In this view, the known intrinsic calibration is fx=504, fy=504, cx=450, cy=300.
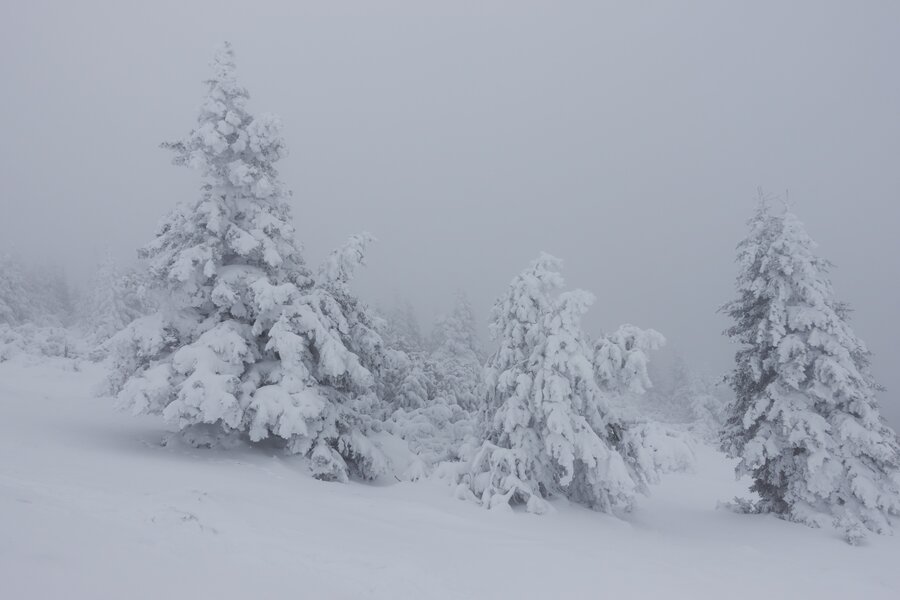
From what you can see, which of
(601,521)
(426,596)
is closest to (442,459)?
(601,521)

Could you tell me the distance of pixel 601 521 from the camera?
505 inches

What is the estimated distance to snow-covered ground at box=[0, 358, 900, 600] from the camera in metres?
4.46

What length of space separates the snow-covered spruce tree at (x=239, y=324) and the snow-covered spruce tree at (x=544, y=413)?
3.50 m

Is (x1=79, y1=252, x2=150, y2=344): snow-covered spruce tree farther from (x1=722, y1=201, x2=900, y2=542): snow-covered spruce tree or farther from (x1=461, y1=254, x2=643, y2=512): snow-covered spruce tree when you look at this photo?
(x1=722, y1=201, x2=900, y2=542): snow-covered spruce tree

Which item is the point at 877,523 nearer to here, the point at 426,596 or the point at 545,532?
the point at 545,532

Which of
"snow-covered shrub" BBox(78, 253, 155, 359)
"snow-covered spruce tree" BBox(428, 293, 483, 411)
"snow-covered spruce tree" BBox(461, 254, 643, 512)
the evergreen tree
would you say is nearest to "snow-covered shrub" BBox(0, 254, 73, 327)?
the evergreen tree

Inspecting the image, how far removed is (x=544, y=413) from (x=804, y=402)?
890 cm

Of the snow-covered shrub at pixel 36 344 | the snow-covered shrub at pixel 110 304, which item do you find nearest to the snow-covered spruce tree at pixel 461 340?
the snow-covered shrub at pixel 36 344

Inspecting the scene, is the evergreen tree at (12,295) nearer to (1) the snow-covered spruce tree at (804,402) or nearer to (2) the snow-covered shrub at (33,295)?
(2) the snow-covered shrub at (33,295)

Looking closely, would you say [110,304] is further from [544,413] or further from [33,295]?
[544,413]

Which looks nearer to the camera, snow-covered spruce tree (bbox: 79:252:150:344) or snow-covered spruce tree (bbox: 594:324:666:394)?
snow-covered spruce tree (bbox: 594:324:666:394)

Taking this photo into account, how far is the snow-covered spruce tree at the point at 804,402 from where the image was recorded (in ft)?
48.3

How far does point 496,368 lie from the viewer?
1469cm

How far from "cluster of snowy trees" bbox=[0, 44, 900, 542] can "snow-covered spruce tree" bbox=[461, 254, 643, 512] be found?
5 cm
